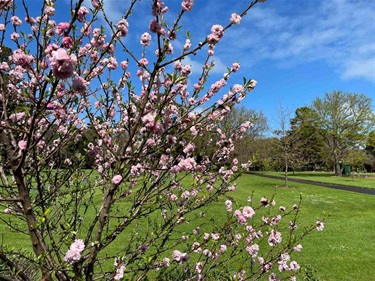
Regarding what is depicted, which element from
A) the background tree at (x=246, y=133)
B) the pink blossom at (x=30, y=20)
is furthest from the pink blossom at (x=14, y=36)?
the background tree at (x=246, y=133)

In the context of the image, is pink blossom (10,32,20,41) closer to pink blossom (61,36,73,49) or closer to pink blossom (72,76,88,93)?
pink blossom (61,36,73,49)

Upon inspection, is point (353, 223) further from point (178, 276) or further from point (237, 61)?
point (237, 61)

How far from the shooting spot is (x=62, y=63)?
146 centimetres

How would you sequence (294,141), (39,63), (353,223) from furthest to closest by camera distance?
1. (294,141)
2. (353,223)
3. (39,63)

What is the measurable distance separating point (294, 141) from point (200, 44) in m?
27.9

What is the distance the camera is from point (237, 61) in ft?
9.73

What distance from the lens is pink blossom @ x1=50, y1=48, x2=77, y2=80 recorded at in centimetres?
144

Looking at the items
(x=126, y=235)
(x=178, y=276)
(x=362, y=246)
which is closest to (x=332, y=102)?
(x=362, y=246)

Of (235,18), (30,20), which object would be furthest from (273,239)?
(30,20)

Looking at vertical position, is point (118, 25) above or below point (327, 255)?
above

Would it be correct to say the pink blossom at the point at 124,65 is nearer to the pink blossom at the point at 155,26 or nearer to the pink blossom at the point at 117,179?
the pink blossom at the point at 155,26

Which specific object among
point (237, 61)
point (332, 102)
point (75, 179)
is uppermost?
point (332, 102)

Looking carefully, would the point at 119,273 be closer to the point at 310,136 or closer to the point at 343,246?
the point at 343,246

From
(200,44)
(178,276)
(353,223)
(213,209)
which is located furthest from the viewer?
(213,209)
